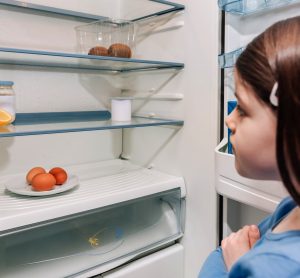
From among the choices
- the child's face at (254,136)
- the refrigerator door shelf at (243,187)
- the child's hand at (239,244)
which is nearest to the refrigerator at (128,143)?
the refrigerator door shelf at (243,187)

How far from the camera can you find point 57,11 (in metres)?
1.28

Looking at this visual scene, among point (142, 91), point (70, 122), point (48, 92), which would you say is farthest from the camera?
point (142, 91)

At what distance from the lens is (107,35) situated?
1.24 metres

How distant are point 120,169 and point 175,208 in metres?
0.29

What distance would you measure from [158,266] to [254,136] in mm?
868

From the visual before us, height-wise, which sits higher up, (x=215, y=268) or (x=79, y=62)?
(x=79, y=62)

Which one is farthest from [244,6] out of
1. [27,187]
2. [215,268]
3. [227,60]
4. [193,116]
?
[27,187]

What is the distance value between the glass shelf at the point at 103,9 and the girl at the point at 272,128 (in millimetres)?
764

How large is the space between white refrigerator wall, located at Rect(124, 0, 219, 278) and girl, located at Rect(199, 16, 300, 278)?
1.94ft

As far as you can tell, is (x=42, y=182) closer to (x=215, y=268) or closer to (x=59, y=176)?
(x=59, y=176)

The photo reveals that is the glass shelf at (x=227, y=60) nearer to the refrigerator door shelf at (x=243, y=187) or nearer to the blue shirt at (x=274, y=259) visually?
the refrigerator door shelf at (x=243, y=187)

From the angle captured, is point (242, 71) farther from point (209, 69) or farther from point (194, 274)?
point (194, 274)

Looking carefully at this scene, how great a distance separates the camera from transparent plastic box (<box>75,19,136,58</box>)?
122 centimetres

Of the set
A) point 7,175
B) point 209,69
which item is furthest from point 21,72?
point 209,69
